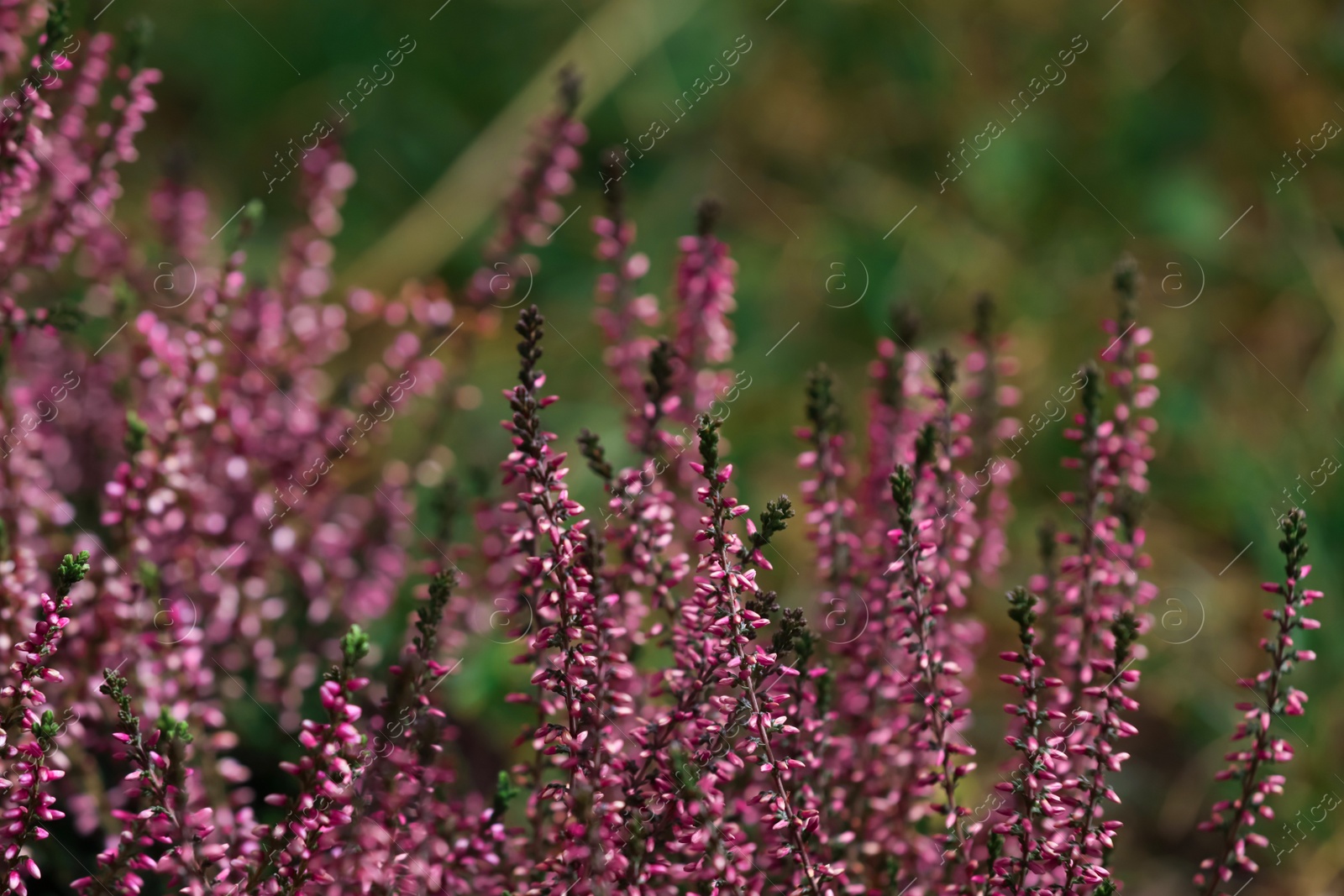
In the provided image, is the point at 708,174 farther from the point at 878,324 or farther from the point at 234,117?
the point at 234,117

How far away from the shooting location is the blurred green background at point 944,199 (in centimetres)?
209

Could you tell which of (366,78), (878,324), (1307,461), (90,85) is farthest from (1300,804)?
(366,78)

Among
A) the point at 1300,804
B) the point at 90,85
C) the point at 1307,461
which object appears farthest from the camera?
the point at 1307,461

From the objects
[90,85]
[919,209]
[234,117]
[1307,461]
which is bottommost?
[90,85]

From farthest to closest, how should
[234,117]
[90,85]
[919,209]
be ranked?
1. [234,117]
2. [919,209]
3. [90,85]

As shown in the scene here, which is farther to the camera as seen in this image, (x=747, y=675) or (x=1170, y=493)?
(x=1170, y=493)

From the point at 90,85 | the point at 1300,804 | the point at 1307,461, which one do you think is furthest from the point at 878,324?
the point at 90,85

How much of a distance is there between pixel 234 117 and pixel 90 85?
8.08 ft

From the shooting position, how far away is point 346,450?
143 centimetres

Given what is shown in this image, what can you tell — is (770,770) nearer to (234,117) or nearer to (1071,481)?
(1071,481)

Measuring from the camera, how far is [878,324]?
246cm

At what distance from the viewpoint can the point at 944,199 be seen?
9.48 feet

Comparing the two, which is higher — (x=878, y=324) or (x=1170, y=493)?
(x=878, y=324)

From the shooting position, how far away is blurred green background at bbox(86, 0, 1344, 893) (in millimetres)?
2088
